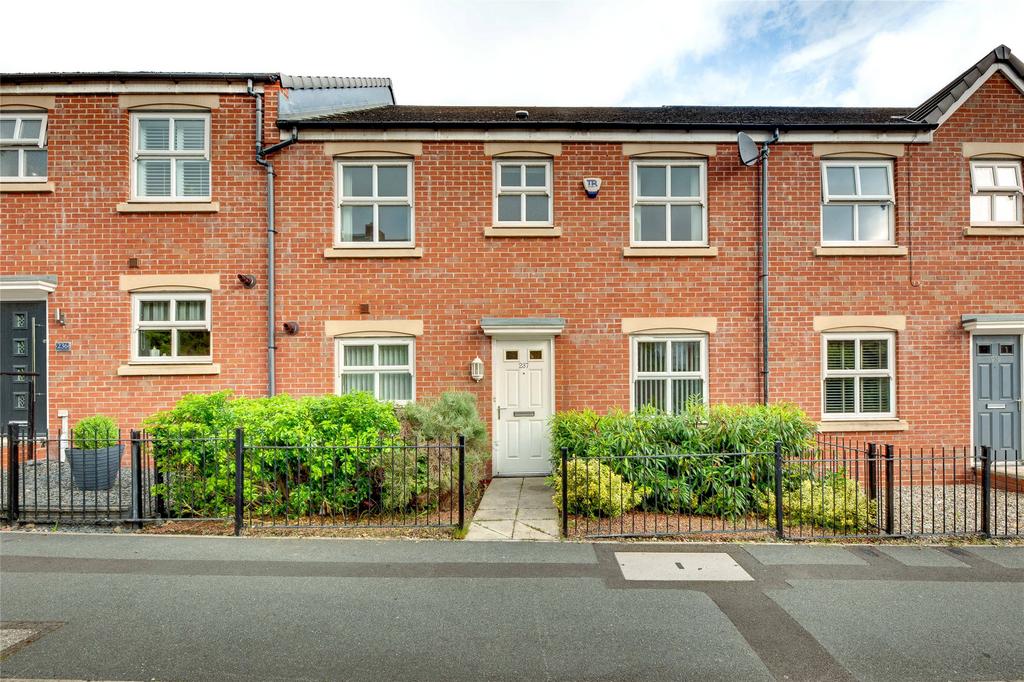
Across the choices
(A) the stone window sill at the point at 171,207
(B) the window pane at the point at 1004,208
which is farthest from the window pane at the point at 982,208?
(A) the stone window sill at the point at 171,207

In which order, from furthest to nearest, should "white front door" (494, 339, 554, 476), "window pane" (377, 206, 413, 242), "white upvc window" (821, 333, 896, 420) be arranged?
"window pane" (377, 206, 413, 242), "white upvc window" (821, 333, 896, 420), "white front door" (494, 339, 554, 476)

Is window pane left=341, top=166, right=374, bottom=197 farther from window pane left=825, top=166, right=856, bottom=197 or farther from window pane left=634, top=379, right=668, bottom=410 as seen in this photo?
window pane left=825, top=166, right=856, bottom=197

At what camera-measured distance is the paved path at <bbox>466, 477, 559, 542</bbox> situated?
22.0 feet

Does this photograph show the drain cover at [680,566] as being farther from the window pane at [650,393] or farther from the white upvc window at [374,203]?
the white upvc window at [374,203]

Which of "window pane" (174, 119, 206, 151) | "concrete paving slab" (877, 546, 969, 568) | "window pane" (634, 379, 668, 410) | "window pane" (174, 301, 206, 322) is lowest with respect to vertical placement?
"concrete paving slab" (877, 546, 969, 568)

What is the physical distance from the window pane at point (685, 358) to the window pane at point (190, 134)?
387 inches

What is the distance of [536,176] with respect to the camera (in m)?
10.5

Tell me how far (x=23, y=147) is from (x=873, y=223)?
16.3m

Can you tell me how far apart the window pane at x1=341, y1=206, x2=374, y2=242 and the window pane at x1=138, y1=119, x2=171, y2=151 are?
3638mm

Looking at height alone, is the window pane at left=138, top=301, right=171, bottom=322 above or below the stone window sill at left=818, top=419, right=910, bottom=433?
above

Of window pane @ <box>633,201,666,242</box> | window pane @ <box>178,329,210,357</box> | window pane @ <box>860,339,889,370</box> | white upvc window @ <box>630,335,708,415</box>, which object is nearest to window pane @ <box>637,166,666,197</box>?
window pane @ <box>633,201,666,242</box>

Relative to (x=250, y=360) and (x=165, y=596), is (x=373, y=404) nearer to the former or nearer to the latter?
(x=165, y=596)

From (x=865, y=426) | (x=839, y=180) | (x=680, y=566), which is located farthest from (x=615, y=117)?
(x=680, y=566)

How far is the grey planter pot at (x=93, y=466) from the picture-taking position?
767 cm
